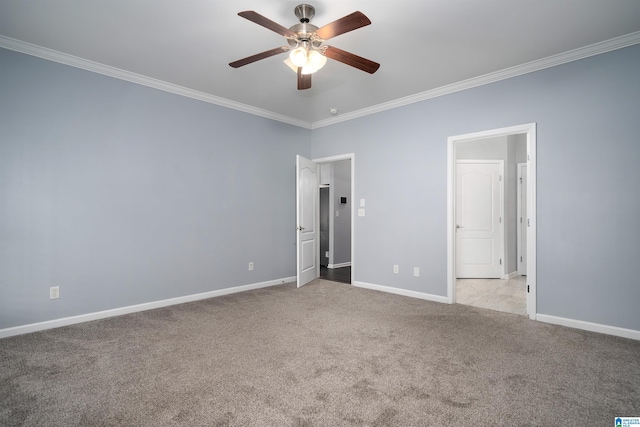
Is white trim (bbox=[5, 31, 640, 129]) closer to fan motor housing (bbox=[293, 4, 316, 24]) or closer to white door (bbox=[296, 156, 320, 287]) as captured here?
white door (bbox=[296, 156, 320, 287])

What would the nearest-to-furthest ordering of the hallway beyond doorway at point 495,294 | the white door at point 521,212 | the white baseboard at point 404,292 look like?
the hallway beyond doorway at point 495,294 → the white baseboard at point 404,292 → the white door at point 521,212

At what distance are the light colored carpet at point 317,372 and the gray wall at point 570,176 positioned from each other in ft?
1.62

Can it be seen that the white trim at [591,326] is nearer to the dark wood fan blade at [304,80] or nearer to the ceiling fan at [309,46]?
the ceiling fan at [309,46]

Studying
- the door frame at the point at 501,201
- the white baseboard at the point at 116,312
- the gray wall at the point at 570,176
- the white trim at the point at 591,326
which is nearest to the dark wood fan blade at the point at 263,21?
the gray wall at the point at 570,176

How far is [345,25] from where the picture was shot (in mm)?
2189

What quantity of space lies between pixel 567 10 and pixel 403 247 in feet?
9.80

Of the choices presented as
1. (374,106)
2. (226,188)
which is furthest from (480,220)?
(226,188)

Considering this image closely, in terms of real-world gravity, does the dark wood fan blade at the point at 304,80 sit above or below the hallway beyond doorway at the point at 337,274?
above

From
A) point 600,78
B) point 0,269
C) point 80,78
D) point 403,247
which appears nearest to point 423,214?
point 403,247

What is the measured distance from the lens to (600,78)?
313cm

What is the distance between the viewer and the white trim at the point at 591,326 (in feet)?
9.67

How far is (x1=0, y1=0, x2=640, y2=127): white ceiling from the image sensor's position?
252cm

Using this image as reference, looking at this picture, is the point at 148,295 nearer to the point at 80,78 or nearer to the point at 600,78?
the point at 80,78

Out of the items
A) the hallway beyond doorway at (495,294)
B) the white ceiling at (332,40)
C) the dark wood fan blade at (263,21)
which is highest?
the white ceiling at (332,40)
